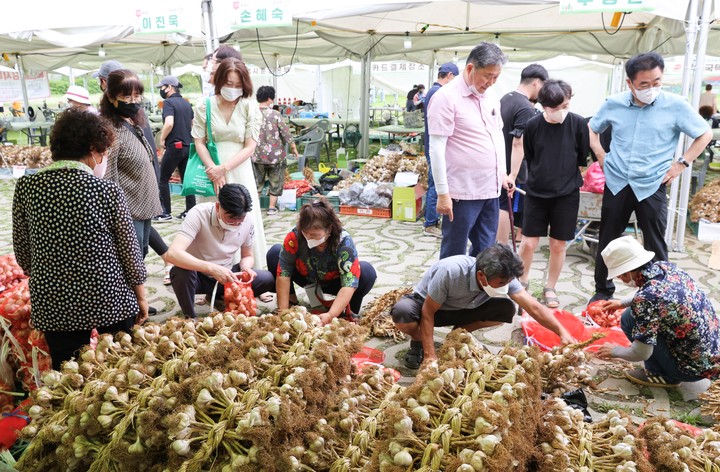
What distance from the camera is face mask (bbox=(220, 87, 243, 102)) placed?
4204 millimetres

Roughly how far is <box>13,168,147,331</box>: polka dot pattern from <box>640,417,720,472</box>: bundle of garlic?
2.16 metres

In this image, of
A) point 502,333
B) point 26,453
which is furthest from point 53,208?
point 502,333

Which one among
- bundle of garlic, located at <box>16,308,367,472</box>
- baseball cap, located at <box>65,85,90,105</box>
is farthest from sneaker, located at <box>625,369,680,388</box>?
baseball cap, located at <box>65,85,90,105</box>

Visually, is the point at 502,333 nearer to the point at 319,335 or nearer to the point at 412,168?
the point at 319,335

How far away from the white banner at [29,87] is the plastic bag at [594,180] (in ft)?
47.7

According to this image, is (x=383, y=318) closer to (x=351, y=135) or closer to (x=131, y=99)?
(x=131, y=99)

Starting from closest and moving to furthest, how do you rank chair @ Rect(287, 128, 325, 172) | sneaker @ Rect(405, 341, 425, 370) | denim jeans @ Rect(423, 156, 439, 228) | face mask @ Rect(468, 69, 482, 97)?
sneaker @ Rect(405, 341, 425, 370)
face mask @ Rect(468, 69, 482, 97)
denim jeans @ Rect(423, 156, 439, 228)
chair @ Rect(287, 128, 325, 172)

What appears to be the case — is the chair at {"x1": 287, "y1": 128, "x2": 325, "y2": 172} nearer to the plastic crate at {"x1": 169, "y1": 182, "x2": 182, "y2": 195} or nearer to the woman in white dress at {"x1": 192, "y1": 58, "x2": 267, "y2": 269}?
the plastic crate at {"x1": 169, "y1": 182, "x2": 182, "y2": 195}

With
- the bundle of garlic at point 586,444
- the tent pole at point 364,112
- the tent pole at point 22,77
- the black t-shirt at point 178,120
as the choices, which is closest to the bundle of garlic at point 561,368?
the bundle of garlic at point 586,444

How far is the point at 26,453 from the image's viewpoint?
1819 millimetres

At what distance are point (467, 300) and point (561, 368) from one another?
1473mm

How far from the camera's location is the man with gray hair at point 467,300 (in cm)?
297

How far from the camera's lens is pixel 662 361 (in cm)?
314

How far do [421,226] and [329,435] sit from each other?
566 centimetres
